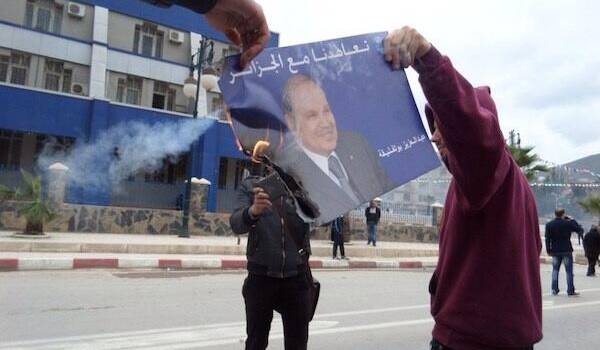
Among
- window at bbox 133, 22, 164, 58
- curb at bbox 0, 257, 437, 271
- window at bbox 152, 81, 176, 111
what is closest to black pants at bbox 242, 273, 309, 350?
curb at bbox 0, 257, 437, 271

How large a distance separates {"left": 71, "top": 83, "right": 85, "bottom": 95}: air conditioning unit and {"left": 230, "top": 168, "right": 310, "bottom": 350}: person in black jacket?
25721 millimetres

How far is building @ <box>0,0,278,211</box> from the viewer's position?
81.4 feet

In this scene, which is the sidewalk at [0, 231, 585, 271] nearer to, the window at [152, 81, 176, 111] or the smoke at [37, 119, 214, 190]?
the smoke at [37, 119, 214, 190]

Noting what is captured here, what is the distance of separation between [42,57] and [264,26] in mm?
27730

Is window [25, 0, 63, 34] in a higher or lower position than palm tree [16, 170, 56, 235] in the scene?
higher

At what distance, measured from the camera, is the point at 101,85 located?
26.9 metres

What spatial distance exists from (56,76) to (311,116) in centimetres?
2815

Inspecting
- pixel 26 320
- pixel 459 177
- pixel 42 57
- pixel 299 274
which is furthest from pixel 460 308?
pixel 42 57

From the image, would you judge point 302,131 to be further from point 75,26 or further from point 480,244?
point 75,26

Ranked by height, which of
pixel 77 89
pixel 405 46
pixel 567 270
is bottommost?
pixel 567 270

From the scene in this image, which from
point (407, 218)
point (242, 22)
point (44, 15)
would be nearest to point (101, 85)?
point (44, 15)

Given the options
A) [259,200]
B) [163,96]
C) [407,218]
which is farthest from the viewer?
[163,96]

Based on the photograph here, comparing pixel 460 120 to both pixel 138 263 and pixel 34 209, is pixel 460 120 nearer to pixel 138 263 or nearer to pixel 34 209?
pixel 138 263

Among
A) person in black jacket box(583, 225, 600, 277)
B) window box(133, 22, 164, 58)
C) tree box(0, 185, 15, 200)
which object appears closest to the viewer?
tree box(0, 185, 15, 200)
